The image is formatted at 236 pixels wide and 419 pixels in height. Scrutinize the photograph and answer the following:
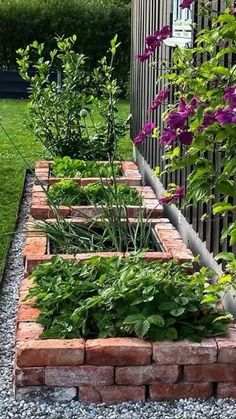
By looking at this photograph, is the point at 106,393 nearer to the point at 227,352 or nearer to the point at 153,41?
the point at 227,352

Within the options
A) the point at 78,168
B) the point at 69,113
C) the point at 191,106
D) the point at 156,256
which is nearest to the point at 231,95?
the point at 191,106

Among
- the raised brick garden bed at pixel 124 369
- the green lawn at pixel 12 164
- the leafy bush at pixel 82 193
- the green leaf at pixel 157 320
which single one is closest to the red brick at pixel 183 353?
the raised brick garden bed at pixel 124 369

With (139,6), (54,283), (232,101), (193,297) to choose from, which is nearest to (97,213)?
(54,283)

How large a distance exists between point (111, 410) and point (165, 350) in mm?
309

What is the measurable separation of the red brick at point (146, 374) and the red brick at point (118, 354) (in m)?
0.03

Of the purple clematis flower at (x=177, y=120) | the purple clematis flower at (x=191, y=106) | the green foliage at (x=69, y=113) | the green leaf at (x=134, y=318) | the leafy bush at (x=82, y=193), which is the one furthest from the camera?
the green foliage at (x=69, y=113)

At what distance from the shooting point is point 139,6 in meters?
7.95

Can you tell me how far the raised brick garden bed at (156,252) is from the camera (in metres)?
4.21

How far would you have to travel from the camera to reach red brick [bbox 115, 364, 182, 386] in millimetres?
3152

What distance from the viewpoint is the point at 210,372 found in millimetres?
3172

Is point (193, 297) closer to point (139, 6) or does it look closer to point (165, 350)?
point (165, 350)

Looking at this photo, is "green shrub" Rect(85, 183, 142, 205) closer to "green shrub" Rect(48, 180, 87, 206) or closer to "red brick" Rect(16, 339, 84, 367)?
"green shrub" Rect(48, 180, 87, 206)

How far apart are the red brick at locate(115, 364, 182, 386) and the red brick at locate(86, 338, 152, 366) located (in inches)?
1.1

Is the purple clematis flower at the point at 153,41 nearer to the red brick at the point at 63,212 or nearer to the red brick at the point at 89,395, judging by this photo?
the red brick at the point at 89,395
